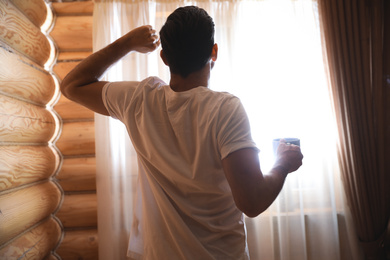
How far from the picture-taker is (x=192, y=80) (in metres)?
0.94

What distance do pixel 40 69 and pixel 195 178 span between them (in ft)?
6.16

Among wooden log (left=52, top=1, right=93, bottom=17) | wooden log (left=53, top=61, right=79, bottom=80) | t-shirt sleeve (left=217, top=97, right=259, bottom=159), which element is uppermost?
wooden log (left=52, top=1, right=93, bottom=17)

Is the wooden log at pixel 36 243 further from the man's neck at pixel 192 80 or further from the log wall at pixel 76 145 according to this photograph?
the man's neck at pixel 192 80

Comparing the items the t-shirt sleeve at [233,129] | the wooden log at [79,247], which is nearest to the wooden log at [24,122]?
the wooden log at [79,247]

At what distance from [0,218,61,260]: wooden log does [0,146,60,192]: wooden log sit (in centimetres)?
34

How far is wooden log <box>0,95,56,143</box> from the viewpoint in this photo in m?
1.70

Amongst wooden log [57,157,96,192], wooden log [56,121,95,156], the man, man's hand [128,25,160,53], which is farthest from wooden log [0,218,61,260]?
man's hand [128,25,160,53]

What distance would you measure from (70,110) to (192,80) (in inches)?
75.0

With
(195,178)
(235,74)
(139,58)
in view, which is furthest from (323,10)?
(195,178)

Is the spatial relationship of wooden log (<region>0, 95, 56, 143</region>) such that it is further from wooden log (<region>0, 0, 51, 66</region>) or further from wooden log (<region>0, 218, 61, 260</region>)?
wooden log (<region>0, 218, 61, 260</region>)

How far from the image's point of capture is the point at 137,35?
1.06 m

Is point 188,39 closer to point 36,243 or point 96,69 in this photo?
point 96,69

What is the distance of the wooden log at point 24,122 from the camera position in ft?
5.58

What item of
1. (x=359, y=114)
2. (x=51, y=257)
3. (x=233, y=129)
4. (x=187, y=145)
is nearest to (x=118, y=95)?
(x=187, y=145)
